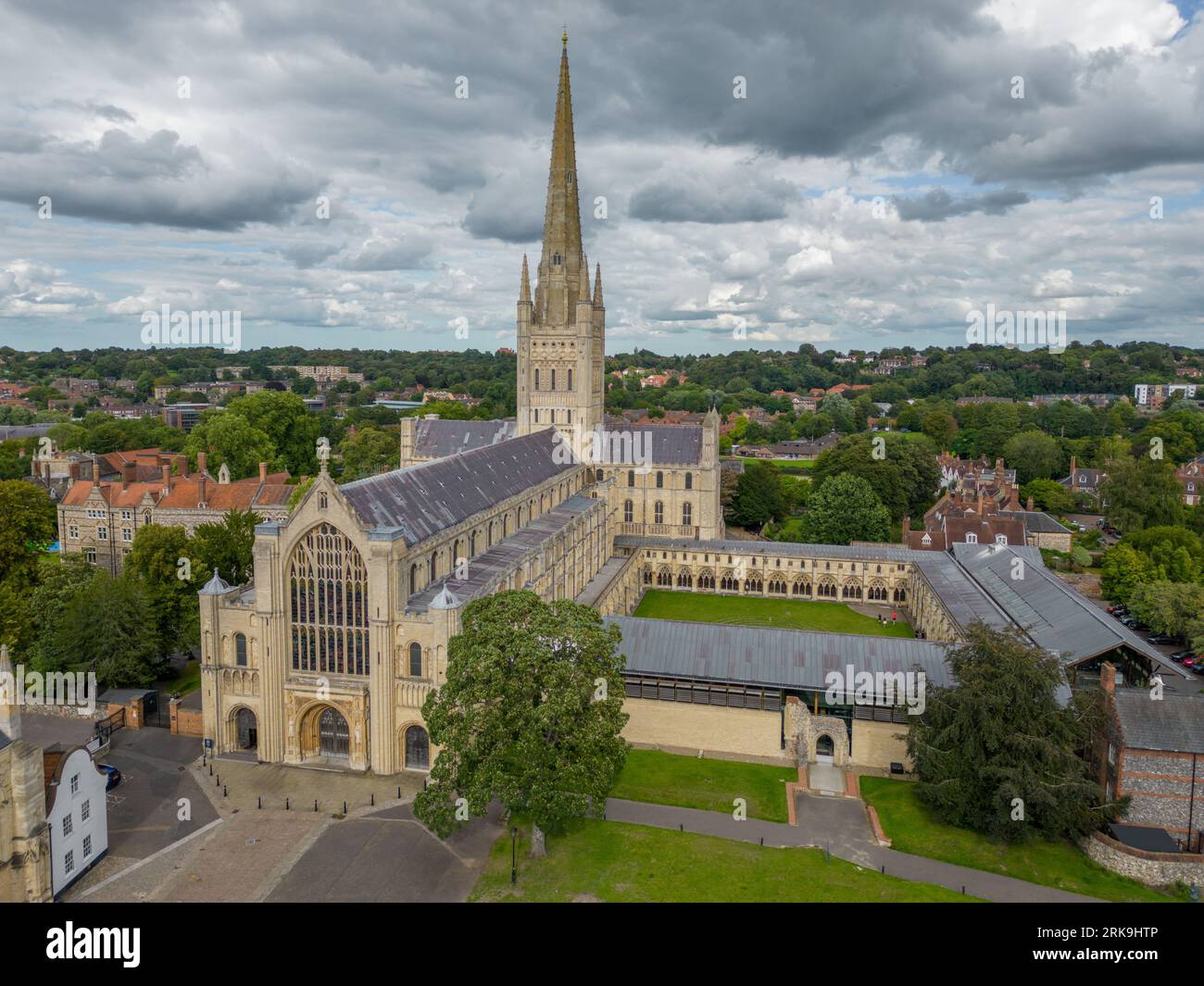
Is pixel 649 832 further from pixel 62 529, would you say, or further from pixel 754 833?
pixel 62 529

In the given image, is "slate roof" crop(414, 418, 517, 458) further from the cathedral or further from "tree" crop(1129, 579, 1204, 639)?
"tree" crop(1129, 579, 1204, 639)

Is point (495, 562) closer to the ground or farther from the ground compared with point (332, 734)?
farther from the ground

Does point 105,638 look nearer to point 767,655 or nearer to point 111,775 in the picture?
point 111,775

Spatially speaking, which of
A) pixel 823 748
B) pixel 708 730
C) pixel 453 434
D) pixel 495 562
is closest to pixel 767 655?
pixel 708 730

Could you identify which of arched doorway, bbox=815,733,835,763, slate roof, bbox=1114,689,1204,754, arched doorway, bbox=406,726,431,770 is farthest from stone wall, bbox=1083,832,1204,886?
arched doorway, bbox=406,726,431,770

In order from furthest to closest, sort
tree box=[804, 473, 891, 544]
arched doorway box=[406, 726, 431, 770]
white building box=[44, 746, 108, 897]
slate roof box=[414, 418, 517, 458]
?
1. slate roof box=[414, 418, 517, 458]
2. tree box=[804, 473, 891, 544]
3. arched doorway box=[406, 726, 431, 770]
4. white building box=[44, 746, 108, 897]

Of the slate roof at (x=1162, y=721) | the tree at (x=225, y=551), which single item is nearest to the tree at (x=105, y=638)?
the tree at (x=225, y=551)
